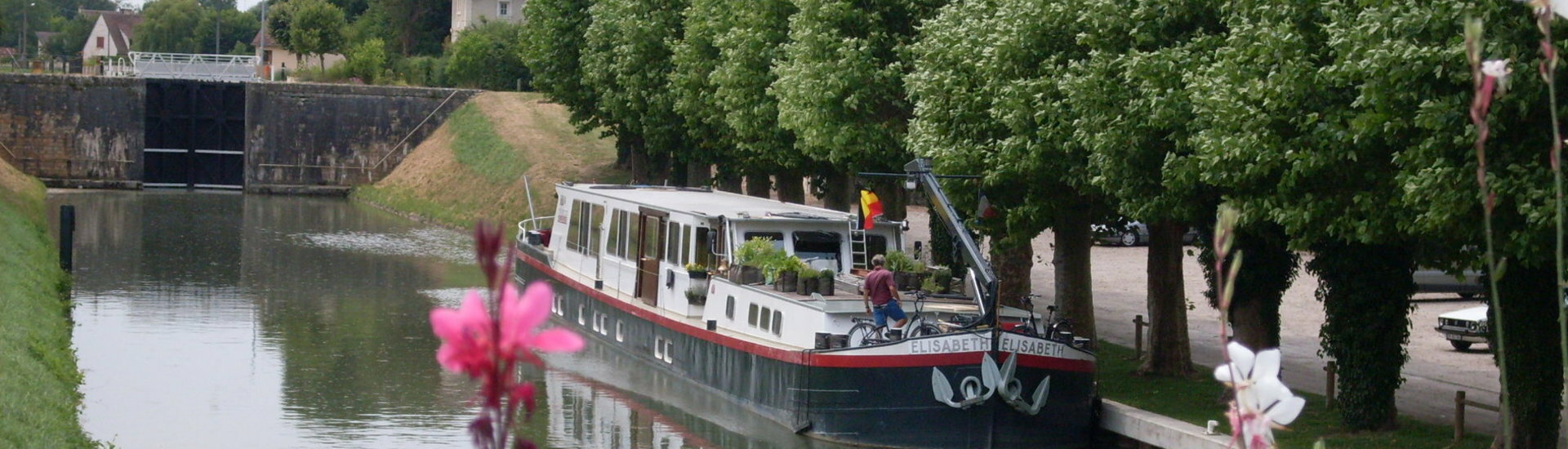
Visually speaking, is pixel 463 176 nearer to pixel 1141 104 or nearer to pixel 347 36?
pixel 347 36

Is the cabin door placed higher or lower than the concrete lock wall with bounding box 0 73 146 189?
lower

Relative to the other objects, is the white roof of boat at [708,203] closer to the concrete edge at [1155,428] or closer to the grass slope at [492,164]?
the concrete edge at [1155,428]

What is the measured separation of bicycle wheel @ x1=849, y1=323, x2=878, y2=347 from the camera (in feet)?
70.0

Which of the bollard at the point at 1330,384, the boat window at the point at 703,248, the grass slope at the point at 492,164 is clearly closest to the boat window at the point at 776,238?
the boat window at the point at 703,248

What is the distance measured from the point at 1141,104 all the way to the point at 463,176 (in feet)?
160

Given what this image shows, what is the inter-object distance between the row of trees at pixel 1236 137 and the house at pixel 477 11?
2718 inches

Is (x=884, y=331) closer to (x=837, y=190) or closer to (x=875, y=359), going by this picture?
(x=875, y=359)

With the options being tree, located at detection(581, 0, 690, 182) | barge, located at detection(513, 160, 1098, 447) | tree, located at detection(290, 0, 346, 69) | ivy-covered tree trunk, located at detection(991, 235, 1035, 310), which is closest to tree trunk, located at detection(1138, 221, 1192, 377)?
barge, located at detection(513, 160, 1098, 447)

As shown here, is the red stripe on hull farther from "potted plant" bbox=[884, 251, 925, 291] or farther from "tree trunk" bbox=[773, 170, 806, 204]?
"tree trunk" bbox=[773, 170, 806, 204]

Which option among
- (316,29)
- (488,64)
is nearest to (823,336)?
(488,64)

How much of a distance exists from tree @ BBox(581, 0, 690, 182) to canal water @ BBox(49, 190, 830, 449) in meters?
6.08

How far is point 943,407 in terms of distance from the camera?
20562 millimetres

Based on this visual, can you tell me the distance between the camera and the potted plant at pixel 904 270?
24078 mm

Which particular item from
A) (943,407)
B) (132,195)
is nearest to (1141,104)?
(943,407)
